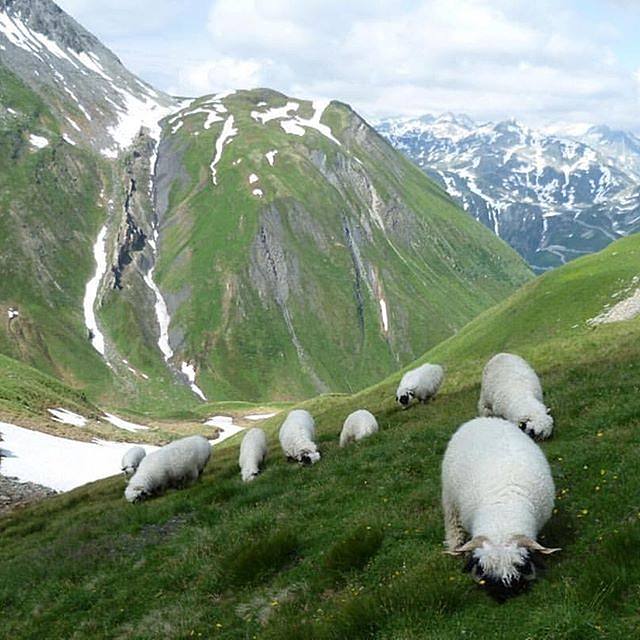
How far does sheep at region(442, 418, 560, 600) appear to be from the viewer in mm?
8922

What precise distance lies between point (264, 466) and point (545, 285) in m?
56.6

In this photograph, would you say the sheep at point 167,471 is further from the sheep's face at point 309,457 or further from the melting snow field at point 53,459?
the melting snow field at point 53,459

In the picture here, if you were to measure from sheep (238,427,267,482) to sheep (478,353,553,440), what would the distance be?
32.1ft

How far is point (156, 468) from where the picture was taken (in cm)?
2708

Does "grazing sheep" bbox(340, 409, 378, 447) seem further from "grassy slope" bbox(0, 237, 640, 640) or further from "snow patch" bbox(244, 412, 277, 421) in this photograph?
"snow patch" bbox(244, 412, 277, 421)

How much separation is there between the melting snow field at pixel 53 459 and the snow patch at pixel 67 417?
13573mm

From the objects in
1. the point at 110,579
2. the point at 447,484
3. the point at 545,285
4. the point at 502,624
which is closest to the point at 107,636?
the point at 110,579

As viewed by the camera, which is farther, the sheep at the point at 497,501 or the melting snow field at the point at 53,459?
the melting snow field at the point at 53,459

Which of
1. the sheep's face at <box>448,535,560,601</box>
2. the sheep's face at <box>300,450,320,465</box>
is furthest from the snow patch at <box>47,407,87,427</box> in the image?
the sheep's face at <box>448,535,560,601</box>

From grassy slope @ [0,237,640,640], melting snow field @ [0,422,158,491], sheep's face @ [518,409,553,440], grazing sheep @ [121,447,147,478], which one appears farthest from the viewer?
melting snow field @ [0,422,158,491]

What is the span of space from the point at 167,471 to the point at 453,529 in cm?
1847

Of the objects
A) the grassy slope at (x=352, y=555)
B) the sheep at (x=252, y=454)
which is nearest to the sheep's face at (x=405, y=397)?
the grassy slope at (x=352, y=555)

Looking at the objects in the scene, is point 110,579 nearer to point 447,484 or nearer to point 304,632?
point 304,632

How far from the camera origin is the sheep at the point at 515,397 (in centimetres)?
1720
